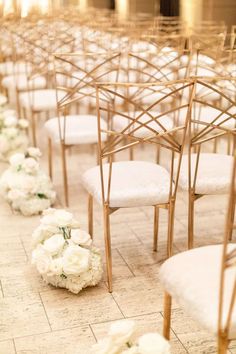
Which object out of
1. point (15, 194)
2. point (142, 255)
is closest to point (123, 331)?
point (142, 255)

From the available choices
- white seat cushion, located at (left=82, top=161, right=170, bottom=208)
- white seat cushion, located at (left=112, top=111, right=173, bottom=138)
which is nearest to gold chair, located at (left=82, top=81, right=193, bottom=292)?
white seat cushion, located at (left=82, top=161, right=170, bottom=208)

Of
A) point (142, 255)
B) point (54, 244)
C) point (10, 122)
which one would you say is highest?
point (10, 122)

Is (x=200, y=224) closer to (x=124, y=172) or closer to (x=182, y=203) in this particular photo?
(x=182, y=203)

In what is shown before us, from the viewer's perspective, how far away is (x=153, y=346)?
169cm

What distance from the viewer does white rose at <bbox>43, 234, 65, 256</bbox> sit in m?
2.71

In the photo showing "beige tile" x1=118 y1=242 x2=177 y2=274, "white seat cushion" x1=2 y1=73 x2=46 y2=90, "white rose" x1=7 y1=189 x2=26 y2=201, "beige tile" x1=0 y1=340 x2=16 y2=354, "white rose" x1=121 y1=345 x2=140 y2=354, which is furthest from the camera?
"white seat cushion" x1=2 y1=73 x2=46 y2=90

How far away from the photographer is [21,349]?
229 cm

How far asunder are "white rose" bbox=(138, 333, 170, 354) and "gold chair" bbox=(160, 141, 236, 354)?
128 mm

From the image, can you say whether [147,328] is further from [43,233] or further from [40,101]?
[40,101]

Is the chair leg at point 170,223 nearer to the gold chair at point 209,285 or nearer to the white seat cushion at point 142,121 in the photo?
the gold chair at point 209,285

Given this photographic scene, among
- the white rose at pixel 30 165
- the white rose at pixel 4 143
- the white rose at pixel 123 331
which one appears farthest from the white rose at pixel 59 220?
the white rose at pixel 4 143

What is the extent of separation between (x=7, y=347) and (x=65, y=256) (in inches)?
21.1

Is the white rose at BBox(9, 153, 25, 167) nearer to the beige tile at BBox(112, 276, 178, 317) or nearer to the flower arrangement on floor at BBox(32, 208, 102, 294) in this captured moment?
the flower arrangement on floor at BBox(32, 208, 102, 294)

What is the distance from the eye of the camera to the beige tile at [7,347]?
89.5 inches
